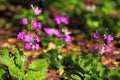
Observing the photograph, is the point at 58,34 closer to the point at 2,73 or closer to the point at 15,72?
the point at 2,73

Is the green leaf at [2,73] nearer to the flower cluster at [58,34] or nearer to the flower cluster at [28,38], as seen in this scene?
the flower cluster at [28,38]

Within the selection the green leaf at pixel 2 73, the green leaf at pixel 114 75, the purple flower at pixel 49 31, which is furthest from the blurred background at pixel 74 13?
the green leaf at pixel 2 73

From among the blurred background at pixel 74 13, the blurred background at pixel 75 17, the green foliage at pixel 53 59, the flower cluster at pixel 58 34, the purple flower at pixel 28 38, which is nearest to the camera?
the purple flower at pixel 28 38

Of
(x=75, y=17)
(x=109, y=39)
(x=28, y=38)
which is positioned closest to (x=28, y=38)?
(x=28, y=38)

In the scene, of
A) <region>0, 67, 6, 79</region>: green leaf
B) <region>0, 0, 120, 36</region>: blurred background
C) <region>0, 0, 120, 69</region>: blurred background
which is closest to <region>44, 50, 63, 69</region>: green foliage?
<region>0, 67, 6, 79</region>: green leaf

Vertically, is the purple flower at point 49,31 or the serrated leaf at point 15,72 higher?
the purple flower at point 49,31

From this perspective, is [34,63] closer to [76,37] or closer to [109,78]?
[109,78]

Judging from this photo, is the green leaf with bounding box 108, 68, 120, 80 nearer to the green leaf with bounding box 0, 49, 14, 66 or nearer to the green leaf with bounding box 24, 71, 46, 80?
the green leaf with bounding box 24, 71, 46, 80

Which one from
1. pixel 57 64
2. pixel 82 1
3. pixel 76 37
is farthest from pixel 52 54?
pixel 82 1

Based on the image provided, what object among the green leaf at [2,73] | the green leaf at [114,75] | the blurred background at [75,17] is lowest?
the green leaf at [2,73]

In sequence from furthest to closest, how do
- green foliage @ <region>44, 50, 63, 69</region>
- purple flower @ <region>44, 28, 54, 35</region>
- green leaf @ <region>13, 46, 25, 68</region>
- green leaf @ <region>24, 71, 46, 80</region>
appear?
purple flower @ <region>44, 28, 54, 35</region> < green foliage @ <region>44, 50, 63, 69</region> < green leaf @ <region>13, 46, 25, 68</region> < green leaf @ <region>24, 71, 46, 80</region>

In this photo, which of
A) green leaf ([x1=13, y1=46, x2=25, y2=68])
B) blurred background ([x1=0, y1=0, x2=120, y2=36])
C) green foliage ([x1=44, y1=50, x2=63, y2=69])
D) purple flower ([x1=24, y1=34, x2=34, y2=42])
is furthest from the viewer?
blurred background ([x1=0, y1=0, x2=120, y2=36])
